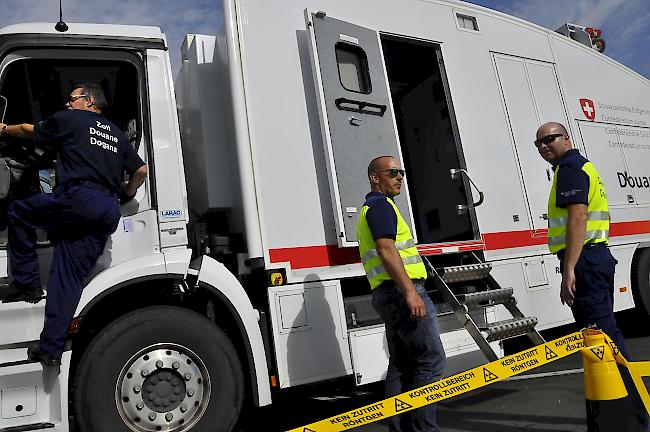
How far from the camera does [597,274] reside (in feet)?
9.79

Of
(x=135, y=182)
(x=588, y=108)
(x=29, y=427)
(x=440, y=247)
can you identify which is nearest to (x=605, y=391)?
(x=440, y=247)

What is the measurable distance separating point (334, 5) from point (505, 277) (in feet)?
8.65

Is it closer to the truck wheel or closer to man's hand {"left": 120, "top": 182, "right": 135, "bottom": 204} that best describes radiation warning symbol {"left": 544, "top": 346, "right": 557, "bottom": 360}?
man's hand {"left": 120, "top": 182, "right": 135, "bottom": 204}

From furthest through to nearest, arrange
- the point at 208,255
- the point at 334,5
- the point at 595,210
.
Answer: the point at 334,5
the point at 208,255
the point at 595,210

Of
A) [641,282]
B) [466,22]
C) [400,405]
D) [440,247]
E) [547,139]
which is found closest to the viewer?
[400,405]

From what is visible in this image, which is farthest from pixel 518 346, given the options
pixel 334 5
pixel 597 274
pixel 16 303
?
pixel 16 303

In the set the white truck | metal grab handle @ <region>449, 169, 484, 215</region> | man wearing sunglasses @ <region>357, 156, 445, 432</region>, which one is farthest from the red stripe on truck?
man wearing sunglasses @ <region>357, 156, 445, 432</region>

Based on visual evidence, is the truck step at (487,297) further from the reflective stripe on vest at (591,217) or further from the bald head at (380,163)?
the bald head at (380,163)

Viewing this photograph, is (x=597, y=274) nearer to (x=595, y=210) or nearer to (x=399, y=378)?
(x=595, y=210)

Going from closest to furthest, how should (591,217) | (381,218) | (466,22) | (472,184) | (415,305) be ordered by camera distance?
(415,305)
(381,218)
(591,217)
(472,184)
(466,22)

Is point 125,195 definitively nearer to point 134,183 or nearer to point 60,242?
point 134,183

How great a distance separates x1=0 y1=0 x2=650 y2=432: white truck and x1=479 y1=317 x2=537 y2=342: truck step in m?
0.02

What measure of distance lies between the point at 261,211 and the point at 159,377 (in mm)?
1185

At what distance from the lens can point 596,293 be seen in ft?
9.73
